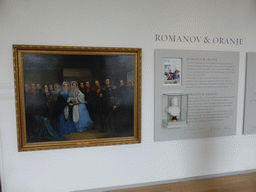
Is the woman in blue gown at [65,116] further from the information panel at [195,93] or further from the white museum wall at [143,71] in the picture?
the information panel at [195,93]

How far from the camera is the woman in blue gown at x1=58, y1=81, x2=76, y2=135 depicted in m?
3.16

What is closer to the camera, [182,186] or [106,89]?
[106,89]

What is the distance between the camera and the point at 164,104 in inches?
140

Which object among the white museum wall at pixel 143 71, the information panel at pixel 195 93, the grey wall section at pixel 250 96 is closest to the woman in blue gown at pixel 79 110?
the white museum wall at pixel 143 71

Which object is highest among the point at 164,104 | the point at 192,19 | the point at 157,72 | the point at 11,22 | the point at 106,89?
the point at 192,19

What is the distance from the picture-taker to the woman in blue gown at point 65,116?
10.4ft

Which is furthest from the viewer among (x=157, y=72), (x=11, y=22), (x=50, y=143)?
(x=157, y=72)

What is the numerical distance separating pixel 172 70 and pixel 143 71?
0.61 m

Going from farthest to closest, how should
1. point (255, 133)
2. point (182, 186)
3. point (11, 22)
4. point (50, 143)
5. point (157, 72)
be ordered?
1. point (255, 133)
2. point (182, 186)
3. point (157, 72)
4. point (50, 143)
5. point (11, 22)

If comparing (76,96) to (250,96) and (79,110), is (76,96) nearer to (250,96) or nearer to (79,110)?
(79,110)

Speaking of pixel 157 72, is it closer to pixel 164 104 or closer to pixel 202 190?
pixel 164 104

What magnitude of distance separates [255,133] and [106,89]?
3.65 m

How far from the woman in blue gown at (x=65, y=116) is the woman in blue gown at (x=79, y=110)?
0.23ft

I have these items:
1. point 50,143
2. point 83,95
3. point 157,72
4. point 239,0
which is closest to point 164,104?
point 157,72
